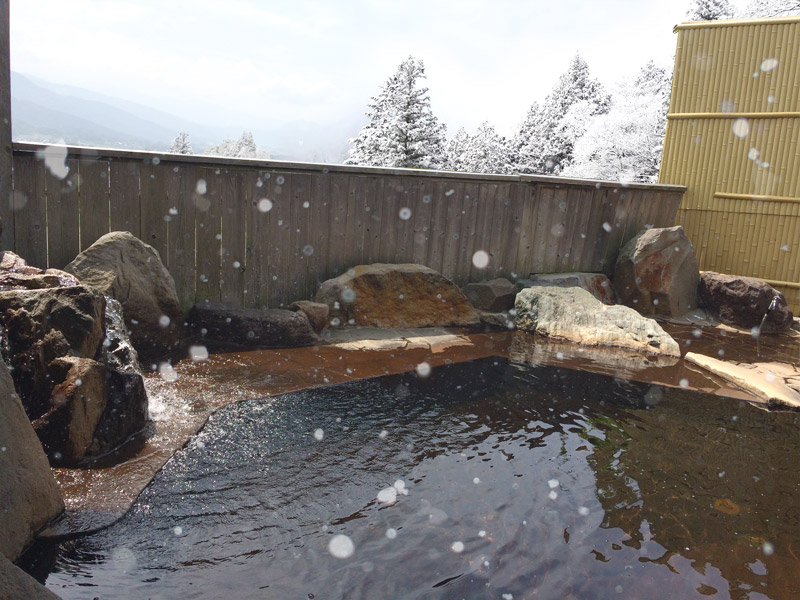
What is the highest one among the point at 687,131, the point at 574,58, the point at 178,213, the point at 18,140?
the point at 574,58

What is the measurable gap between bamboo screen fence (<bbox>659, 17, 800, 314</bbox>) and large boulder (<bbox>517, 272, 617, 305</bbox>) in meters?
2.24

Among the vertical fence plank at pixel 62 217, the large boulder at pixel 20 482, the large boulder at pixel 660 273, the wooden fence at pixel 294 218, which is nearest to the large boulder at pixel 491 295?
the wooden fence at pixel 294 218

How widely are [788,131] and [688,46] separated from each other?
200cm

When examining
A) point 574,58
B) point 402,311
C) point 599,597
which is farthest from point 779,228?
point 574,58

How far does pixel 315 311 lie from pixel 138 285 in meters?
1.73

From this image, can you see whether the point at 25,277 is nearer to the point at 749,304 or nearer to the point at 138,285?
the point at 138,285

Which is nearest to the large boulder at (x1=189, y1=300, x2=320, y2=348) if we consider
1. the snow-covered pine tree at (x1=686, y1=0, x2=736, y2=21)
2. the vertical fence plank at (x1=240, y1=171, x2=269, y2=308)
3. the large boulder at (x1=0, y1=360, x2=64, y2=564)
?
the vertical fence plank at (x1=240, y1=171, x2=269, y2=308)

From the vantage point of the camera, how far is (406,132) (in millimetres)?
30844

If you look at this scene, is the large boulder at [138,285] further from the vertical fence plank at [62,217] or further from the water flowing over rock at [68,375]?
the water flowing over rock at [68,375]

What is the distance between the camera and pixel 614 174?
2381cm

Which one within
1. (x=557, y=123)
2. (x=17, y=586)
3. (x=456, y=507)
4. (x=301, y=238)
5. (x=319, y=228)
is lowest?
(x=456, y=507)

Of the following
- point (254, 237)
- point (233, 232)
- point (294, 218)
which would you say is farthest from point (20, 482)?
point (294, 218)

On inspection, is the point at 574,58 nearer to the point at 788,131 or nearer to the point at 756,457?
the point at 788,131

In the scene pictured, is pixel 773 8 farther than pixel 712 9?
No
